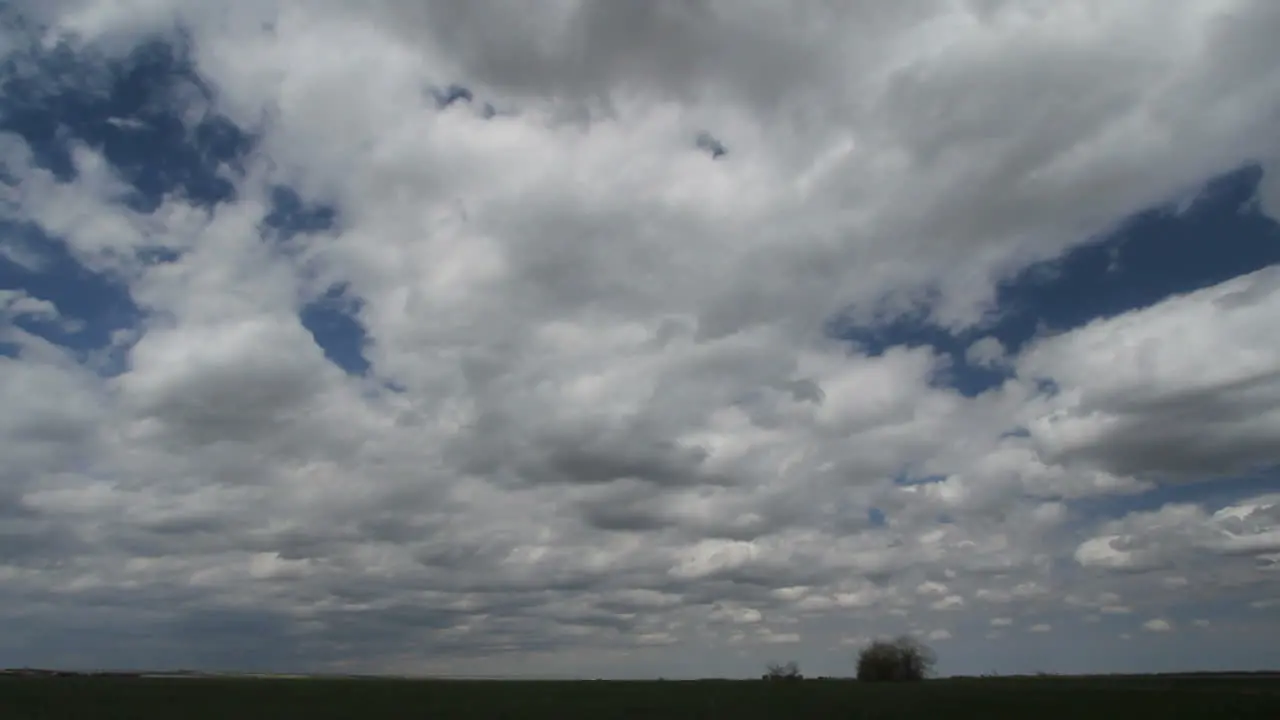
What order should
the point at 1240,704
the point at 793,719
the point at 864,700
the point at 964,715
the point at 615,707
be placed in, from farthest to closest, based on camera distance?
the point at 864,700 < the point at 615,707 < the point at 1240,704 < the point at 964,715 < the point at 793,719

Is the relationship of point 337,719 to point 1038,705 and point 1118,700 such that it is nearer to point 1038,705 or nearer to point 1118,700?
point 1038,705

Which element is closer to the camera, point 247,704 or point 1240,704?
point 1240,704

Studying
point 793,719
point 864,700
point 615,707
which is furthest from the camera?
point 864,700

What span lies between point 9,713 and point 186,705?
1791 centimetres

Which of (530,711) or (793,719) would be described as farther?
(530,711)

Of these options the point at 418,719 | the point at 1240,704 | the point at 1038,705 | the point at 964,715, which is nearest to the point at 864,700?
the point at 1038,705

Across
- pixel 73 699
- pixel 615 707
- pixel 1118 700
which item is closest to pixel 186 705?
pixel 73 699

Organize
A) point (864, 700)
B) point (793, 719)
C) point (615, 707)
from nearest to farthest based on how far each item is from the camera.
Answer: point (793, 719)
point (615, 707)
point (864, 700)

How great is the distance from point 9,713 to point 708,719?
183ft

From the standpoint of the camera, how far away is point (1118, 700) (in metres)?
98.1

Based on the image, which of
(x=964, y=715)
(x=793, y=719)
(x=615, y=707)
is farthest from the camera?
(x=615, y=707)

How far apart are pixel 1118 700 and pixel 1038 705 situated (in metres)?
14.2

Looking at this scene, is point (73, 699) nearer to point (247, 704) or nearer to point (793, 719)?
point (247, 704)

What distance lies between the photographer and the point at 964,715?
7881 cm
